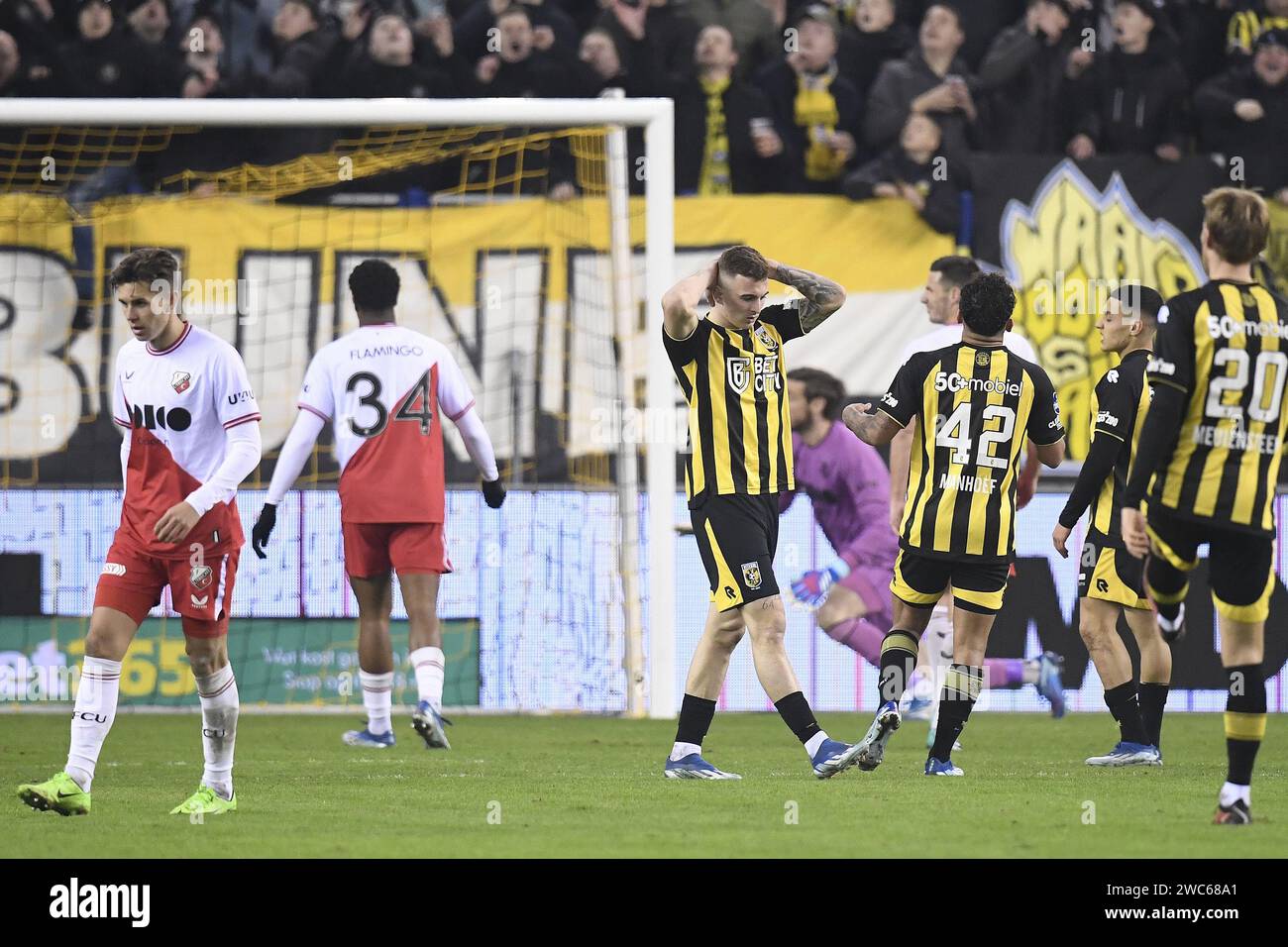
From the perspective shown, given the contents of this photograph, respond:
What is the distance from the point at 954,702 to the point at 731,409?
1410mm

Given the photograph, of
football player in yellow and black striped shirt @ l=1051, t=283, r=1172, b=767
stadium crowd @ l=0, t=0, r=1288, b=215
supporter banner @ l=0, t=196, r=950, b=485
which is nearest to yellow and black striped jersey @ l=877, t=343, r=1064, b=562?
football player in yellow and black striped shirt @ l=1051, t=283, r=1172, b=767

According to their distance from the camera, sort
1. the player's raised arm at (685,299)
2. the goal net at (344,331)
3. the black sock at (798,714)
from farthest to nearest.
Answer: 1. the goal net at (344,331)
2. the black sock at (798,714)
3. the player's raised arm at (685,299)

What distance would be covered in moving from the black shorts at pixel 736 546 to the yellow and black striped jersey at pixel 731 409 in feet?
0.16

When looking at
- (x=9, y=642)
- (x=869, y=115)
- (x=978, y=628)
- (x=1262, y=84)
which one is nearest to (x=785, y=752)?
(x=978, y=628)

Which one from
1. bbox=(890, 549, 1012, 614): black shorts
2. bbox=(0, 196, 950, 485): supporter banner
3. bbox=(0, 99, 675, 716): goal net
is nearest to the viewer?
bbox=(890, 549, 1012, 614): black shorts

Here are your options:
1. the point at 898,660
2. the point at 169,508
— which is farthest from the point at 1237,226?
the point at 169,508

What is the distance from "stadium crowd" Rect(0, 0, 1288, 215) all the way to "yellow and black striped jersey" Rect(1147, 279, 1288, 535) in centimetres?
741

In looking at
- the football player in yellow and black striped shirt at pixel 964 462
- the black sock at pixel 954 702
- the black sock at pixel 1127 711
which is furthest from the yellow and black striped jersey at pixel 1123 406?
the black sock at pixel 954 702

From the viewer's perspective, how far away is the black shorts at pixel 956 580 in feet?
23.6

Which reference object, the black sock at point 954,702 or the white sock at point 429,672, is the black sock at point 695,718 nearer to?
the black sock at point 954,702

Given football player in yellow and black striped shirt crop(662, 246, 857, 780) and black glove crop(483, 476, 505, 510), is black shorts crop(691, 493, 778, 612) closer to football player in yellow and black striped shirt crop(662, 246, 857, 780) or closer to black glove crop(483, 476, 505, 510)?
football player in yellow and black striped shirt crop(662, 246, 857, 780)

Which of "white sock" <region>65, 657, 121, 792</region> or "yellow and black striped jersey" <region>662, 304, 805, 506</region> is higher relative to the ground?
"yellow and black striped jersey" <region>662, 304, 805, 506</region>

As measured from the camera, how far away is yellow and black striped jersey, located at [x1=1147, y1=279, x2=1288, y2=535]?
18.8 feet

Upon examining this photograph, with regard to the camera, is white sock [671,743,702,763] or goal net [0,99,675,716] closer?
white sock [671,743,702,763]
